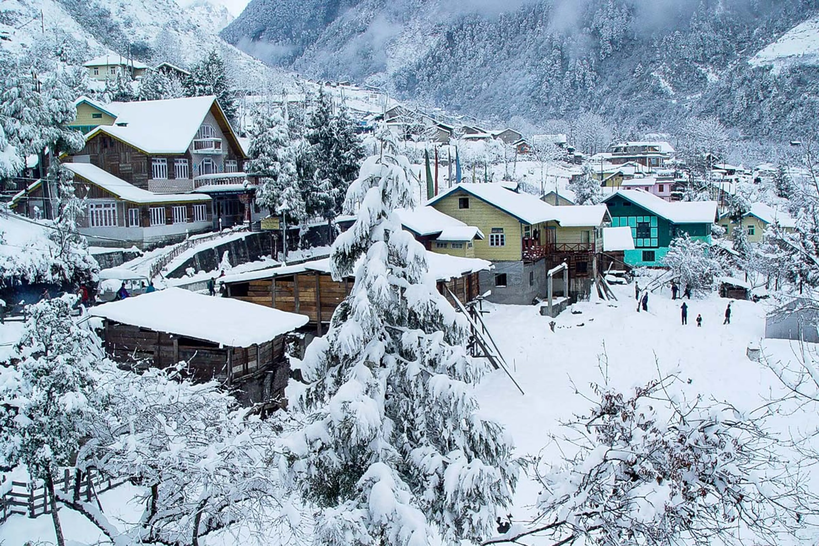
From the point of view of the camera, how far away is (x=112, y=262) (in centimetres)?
3438

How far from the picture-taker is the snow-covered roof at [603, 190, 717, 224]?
49625mm

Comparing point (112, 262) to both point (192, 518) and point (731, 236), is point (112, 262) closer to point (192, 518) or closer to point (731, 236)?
point (192, 518)

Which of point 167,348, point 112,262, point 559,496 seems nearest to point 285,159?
point 112,262

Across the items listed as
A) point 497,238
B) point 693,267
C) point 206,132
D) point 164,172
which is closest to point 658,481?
point 497,238

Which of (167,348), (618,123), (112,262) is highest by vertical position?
(618,123)

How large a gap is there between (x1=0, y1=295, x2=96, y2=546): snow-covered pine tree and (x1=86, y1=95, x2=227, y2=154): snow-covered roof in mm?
33221

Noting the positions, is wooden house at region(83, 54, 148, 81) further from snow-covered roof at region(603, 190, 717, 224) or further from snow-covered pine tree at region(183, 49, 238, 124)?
snow-covered roof at region(603, 190, 717, 224)

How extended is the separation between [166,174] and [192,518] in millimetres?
36731

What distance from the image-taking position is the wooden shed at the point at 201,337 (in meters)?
17.8

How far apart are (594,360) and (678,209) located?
1136 inches

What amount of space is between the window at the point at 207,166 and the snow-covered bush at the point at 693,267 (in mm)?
31441

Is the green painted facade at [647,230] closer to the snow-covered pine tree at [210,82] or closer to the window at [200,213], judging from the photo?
the window at [200,213]

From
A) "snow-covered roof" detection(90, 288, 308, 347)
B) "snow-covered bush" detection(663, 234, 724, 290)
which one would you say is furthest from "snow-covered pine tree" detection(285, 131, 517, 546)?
"snow-covered bush" detection(663, 234, 724, 290)

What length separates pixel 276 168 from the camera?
38.9 metres
